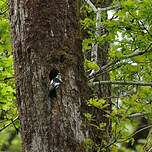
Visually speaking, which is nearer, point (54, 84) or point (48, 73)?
point (54, 84)

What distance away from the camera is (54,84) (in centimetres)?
202

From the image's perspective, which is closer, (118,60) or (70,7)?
(70,7)

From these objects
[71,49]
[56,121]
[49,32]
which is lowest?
[56,121]

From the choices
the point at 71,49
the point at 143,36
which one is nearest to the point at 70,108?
the point at 71,49

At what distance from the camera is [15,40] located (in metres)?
2.34

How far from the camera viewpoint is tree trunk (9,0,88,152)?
200 cm

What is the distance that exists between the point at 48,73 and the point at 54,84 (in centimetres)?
15

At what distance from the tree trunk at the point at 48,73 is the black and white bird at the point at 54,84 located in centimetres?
4

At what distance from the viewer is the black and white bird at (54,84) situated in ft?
6.64

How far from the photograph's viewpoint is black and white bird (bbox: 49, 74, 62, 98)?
2023 millimetres

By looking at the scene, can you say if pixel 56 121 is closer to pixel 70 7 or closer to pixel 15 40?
pixel 15 40

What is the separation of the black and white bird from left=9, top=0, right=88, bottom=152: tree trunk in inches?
1.4

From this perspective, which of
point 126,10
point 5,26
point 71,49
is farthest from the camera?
point 5,26

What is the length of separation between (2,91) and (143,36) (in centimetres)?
298
